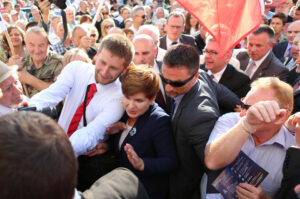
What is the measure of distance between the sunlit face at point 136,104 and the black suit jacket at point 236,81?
1427 mm

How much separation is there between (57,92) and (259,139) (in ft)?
5.34

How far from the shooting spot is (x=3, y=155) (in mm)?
703

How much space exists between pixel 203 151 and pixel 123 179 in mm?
744

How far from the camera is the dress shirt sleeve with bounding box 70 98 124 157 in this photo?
5.77 feet

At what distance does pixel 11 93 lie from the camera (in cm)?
185

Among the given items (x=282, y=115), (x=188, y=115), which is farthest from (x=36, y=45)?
(x=282, y=115)

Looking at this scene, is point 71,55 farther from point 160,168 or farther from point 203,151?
point 203,151

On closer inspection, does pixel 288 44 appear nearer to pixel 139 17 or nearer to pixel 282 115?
pixel 139 17

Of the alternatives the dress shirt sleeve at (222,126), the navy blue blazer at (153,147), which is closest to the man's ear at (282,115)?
the dress shirt sleeve at (222,126)

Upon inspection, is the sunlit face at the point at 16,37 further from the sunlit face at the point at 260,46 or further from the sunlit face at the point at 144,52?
the sunlit face at the point at 260,46

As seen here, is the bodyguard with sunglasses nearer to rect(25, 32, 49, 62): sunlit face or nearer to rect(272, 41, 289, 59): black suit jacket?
rect(25, 32, 49, 62): sunlit face

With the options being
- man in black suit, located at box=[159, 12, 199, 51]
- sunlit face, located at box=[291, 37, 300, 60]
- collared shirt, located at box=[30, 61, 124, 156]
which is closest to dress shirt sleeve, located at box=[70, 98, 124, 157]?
collared shirt, located at box=[30, 61, 124, 156]

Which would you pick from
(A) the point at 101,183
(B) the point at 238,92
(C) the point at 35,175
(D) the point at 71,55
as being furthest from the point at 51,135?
(B) the point at 238,92

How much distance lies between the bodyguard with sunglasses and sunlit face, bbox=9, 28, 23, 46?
3288 millimetres
